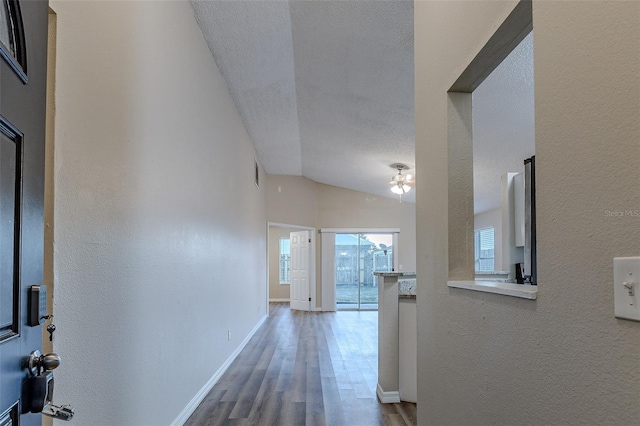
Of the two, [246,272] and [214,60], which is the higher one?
[214,60]

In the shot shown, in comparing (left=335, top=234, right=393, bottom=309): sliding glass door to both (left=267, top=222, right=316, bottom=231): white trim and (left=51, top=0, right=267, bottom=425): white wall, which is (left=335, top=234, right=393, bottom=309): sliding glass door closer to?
(left=267, top=222, right=316, bottom=231): white trim

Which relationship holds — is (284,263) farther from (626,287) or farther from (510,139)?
(626,287)

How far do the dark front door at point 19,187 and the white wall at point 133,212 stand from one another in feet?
2.49

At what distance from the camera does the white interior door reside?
963cm

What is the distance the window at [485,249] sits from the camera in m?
7.91

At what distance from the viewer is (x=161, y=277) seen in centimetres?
258

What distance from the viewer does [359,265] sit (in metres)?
9.99

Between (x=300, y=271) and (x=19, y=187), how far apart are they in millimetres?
9036

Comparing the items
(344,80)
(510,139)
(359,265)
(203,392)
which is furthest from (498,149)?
(359,265)

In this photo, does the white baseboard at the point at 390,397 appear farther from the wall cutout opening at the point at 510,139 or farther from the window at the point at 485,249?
the window at the point at 485,249

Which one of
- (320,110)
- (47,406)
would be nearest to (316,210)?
(320,110)

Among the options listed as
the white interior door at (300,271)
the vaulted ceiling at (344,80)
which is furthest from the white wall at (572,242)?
the white interior door at (300,271)

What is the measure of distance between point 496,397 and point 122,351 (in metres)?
1.70

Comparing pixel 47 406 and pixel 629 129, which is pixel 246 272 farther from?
pixel 629 129
